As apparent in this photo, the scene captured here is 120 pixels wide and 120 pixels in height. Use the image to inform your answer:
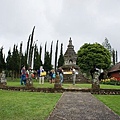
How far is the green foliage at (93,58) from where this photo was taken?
47250 mm

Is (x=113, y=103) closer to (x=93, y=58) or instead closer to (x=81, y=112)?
(x=81, y=112)

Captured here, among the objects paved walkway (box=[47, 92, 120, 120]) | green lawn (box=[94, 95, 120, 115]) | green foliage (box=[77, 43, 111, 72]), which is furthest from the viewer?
→ green foliage (box=[77, 43, 111, 72])

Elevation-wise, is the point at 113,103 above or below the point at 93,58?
below

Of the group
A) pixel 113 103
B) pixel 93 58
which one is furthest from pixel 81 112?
pixel 93 58

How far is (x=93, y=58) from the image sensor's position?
47.6 meters

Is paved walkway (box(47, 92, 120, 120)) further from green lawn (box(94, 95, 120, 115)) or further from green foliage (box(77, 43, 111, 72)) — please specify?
green foliage (box(77, 43, 111, 72))

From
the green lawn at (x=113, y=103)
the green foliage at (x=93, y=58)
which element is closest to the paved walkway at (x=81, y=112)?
the green lawn at (x=113, y=103)

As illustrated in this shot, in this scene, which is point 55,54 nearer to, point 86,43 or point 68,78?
point 86,43

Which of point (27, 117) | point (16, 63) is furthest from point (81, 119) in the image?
point (16, 63)

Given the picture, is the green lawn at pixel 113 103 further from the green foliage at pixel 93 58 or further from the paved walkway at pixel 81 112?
the green foliage at pixel 93 58

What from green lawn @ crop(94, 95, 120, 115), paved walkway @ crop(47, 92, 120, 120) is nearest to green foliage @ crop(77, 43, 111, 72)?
green lawn @ crop(94, 95, 120, 115)

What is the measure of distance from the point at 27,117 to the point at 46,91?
33.3ft

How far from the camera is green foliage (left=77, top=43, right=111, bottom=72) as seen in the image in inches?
1860

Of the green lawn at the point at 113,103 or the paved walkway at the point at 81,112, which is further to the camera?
the green lawn at the point at 113,103
